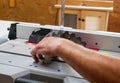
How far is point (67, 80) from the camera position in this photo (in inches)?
26.9

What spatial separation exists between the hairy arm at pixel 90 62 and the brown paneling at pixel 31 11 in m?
2.38

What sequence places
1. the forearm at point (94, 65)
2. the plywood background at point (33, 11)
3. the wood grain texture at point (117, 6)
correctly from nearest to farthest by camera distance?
the forearm at point (94, 65) → the wood grain texture at point (117, 6) → the plywood background at point (33, 11)

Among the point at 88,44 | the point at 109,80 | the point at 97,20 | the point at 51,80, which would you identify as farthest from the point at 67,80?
the point at 97,20

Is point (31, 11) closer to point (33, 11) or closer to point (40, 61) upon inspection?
point (33, 11)

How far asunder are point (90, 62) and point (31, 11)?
2682 millimetres

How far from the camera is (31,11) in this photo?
3.14 metres

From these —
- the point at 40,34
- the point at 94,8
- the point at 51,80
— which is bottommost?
the point at 51,80

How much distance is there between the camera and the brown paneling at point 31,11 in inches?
119

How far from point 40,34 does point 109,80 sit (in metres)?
0.57

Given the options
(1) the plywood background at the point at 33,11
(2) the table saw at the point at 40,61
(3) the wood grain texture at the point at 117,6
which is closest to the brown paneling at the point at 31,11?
(1) the plywood background at the point at 33,11

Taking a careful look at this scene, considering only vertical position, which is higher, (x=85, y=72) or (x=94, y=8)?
(x=94, y=8)

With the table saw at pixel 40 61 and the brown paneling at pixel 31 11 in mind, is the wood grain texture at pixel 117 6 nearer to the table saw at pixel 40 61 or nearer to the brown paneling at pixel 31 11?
the brown paneling at pixel 31 11

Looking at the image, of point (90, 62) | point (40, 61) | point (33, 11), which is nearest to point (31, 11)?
point (33, 11)

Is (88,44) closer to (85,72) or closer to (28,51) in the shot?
(28,51)
